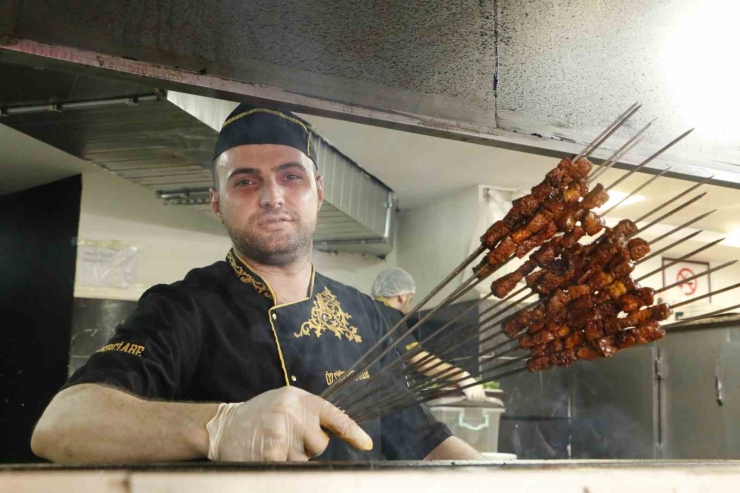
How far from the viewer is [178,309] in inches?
55.3

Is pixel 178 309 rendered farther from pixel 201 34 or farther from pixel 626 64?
pixel 626 64

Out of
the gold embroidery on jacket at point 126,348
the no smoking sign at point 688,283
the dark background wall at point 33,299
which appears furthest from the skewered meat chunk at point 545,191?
the no smoking sign at point 688,283

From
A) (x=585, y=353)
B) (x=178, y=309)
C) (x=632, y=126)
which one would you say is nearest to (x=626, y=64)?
(x=632, y=126)

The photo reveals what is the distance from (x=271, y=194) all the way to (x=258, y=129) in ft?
0.50

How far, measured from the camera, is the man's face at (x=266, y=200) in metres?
1.46

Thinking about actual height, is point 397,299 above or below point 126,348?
above

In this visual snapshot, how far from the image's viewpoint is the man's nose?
1.45 m

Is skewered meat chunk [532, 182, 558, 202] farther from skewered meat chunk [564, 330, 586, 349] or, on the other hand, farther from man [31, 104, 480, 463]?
man [31, 104, 480, 463]

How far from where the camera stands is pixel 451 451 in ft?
5.54

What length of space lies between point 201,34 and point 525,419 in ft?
11.4

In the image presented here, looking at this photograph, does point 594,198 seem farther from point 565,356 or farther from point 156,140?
point 156,140

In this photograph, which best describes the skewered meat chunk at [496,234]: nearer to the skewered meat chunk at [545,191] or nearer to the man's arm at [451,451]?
the skewered meat chunk at [545,191]

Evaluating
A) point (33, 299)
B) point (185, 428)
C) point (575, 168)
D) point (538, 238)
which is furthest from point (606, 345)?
point (33, 299)

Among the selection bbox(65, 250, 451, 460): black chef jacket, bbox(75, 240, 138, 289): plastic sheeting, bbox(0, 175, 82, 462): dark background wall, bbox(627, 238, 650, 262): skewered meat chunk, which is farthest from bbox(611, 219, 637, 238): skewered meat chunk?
bbox(0, 175, 82, 462): dark background wall
